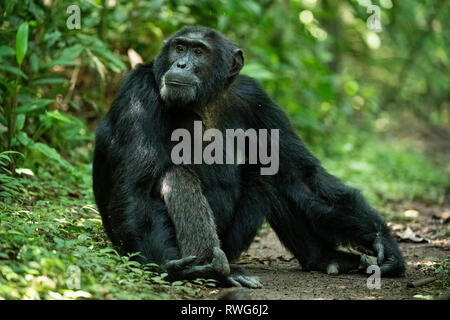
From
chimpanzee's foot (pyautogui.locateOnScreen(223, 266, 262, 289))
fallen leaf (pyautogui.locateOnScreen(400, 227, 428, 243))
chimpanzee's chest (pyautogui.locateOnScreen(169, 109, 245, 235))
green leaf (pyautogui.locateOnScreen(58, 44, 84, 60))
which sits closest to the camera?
chimpanzee's foot (pyautogui.locateOnScreen(223, 266, 262, 289))

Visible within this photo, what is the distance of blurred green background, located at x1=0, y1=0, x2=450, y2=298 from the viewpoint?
19.9 ft

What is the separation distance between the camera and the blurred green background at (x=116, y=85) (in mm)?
6070

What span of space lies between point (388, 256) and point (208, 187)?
90.5 inches

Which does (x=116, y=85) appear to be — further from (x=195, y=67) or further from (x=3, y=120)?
(x=195, y=67)

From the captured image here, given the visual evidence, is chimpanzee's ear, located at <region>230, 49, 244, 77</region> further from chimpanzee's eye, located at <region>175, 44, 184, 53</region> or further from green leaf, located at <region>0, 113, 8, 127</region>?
green leaf, located at <region>0, 113, 8, 127</region>

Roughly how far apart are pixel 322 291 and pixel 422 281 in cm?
108

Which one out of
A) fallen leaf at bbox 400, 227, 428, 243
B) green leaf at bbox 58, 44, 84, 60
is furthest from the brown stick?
green leaf at bbox 58, 44, 84, 60

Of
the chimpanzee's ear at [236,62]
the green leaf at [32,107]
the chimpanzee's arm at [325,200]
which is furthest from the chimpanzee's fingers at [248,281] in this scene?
the green leaf at [32,107]

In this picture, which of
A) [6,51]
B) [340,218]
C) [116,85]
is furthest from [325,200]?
[116,85]

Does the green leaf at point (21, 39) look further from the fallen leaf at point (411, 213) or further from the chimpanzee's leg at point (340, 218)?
the fallen leaf at point (411, 213)

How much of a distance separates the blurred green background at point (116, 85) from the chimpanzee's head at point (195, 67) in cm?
196

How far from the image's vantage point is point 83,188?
8.78m

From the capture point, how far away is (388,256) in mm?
6539

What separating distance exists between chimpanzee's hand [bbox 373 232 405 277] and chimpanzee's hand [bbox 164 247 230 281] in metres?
1.98
